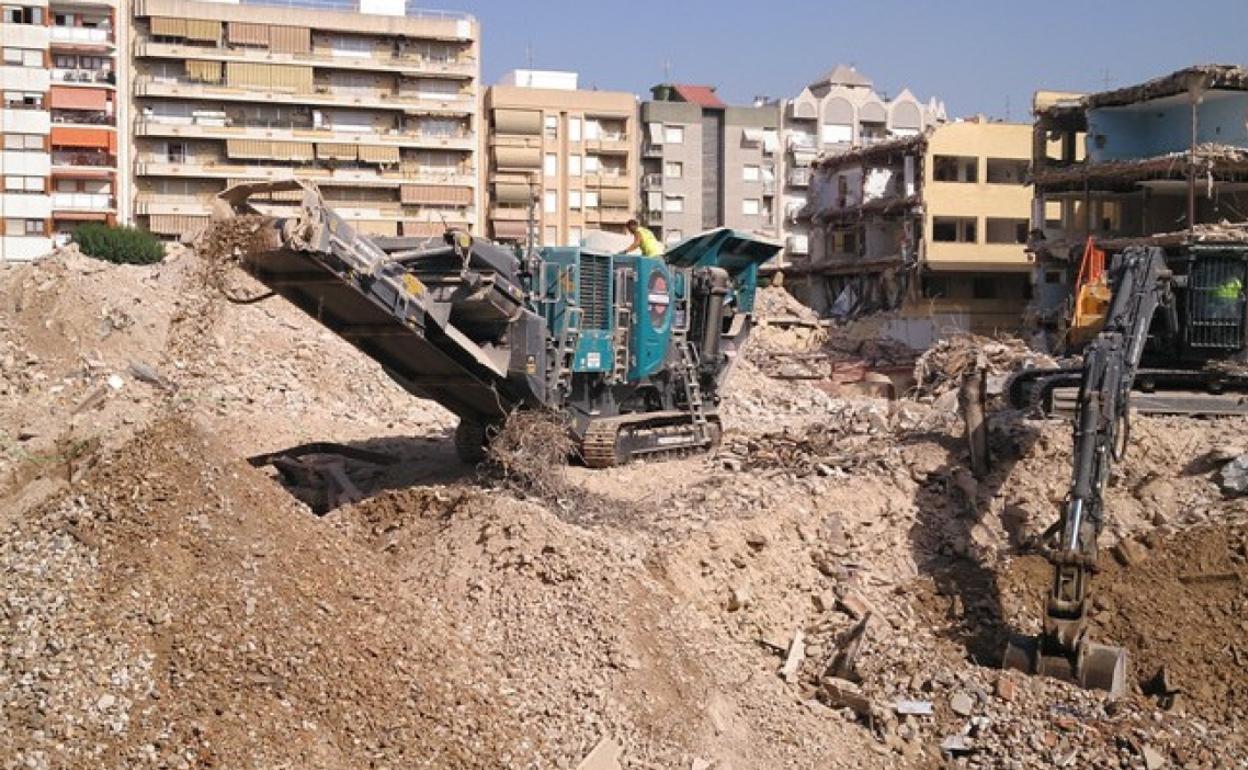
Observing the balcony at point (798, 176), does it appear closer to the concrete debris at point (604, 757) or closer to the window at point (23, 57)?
the window at point (23, 57)

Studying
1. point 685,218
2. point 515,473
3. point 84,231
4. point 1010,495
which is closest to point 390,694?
point 515,473

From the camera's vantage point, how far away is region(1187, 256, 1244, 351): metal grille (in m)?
17.7

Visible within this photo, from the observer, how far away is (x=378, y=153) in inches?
2402

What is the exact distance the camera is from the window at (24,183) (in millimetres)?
56219

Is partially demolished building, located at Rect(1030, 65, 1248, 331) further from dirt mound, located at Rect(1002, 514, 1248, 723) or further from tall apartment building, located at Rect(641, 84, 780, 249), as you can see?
tall apartment building, located at Rect(641, 84, 780, 249)

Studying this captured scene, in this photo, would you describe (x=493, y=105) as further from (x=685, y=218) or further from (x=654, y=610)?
(x=654, y=610)

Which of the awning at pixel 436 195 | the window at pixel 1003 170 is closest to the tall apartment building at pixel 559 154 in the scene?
the awning at pixel 436 195

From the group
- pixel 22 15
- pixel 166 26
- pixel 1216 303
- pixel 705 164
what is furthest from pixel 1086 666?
pixel 705 164

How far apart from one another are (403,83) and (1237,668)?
176 feet

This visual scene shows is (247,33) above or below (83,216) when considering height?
above

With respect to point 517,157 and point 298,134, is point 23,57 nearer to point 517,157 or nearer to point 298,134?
point 298,134

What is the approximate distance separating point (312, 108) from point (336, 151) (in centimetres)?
194

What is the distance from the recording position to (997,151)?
5094 centimetres

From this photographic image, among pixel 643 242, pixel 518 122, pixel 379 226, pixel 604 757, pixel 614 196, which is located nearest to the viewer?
pixel 604 757
